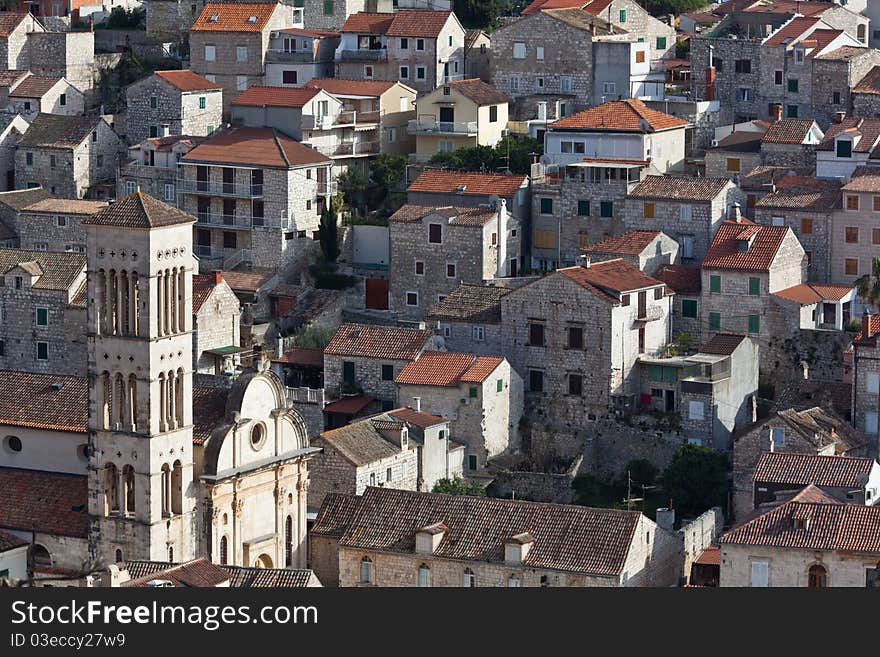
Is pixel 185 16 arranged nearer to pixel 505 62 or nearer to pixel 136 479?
pixel 505 62

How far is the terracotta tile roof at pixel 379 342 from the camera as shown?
10400 cm

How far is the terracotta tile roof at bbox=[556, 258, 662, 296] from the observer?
102 m

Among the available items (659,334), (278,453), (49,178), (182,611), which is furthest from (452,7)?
(182,611)

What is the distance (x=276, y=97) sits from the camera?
392 ft

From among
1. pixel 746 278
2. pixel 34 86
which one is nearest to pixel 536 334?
pixel 746 278

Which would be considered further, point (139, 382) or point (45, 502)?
point (45, 502)

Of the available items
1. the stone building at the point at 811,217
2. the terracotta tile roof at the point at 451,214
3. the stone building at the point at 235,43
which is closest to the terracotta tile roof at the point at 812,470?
the stone building at the point at 811,217

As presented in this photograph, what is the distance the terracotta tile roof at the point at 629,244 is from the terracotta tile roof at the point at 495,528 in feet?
54.9

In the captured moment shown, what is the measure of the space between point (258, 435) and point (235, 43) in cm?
3979

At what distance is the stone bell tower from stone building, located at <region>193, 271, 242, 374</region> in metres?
19.6

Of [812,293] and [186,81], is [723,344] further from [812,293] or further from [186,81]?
[186,81]

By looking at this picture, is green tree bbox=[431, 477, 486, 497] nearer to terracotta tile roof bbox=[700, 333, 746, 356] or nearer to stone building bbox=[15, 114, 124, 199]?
terracotta tile roof bbox=[700, 333, 746, 356]

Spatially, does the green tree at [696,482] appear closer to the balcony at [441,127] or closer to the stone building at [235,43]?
the balcony at [441,127]

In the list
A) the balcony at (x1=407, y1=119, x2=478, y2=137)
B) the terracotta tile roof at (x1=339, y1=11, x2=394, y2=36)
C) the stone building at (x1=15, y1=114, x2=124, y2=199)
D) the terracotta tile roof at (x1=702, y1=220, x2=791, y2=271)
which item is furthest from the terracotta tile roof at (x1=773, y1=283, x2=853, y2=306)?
the stone building at (x1=15, y1=114, x2=124, y2=199)
